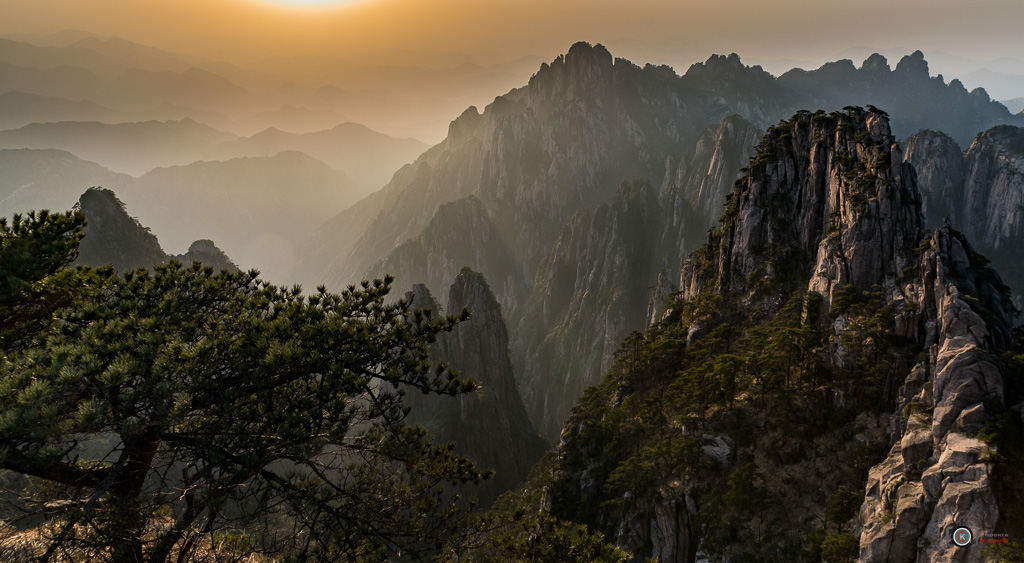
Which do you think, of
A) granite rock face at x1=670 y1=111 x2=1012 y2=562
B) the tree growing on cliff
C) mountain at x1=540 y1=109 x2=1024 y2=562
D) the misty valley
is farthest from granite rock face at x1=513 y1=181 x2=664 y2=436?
the tree growing on cliff

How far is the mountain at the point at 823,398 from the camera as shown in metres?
24.0

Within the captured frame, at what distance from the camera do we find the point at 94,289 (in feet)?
44.9

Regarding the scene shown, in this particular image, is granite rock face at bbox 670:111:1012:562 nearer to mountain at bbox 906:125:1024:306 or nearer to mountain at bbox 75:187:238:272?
mountain at bbox 75:187:238:272

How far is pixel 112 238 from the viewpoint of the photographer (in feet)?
326

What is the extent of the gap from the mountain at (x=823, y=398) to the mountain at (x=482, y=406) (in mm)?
53549

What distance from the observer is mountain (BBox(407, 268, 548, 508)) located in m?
108

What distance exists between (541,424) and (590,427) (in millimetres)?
117863

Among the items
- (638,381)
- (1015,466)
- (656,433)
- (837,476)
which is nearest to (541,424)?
(638,381)

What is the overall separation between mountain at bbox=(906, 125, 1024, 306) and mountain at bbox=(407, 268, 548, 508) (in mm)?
144122

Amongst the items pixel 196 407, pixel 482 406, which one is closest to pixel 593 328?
pixel 482 406

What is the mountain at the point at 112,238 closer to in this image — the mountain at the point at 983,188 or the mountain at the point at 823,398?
the mountain at the point at 823,398

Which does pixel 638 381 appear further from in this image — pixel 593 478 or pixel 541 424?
pixel 541 424

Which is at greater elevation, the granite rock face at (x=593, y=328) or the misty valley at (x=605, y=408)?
the granite rock face at (x=593, y=328)

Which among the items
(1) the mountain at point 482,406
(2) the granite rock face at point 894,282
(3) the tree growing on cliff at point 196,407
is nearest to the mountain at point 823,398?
(2) the granite rock face at point 894,282
